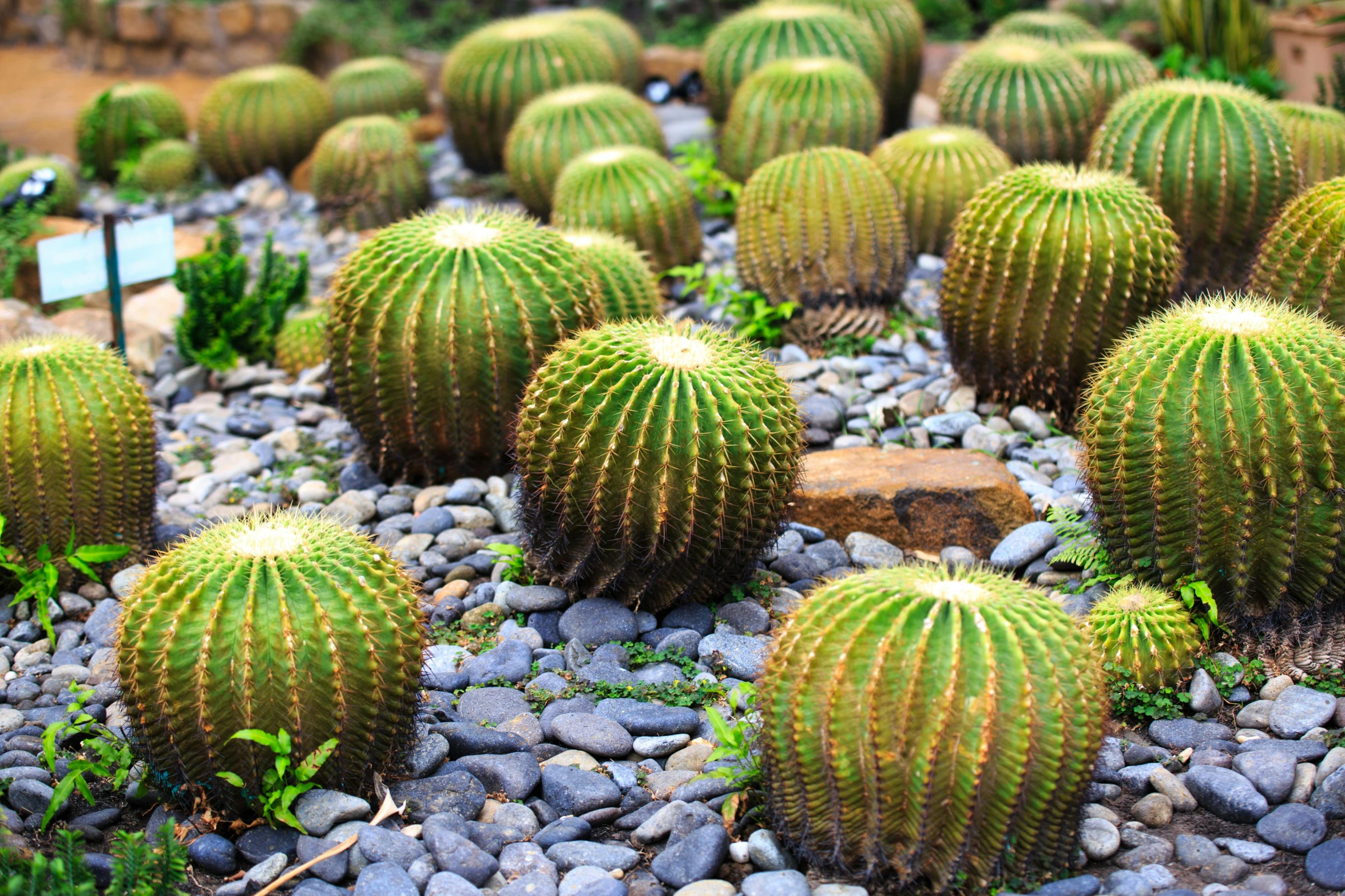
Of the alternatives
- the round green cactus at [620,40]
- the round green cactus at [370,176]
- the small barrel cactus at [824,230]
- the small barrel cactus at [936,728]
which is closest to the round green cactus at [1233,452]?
the small barrel cactus at [936,728]

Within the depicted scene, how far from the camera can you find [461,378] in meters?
4.36

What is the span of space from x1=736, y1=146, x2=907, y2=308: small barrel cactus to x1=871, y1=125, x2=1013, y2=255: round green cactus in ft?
1.68

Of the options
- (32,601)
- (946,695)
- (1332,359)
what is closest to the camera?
(946,695)

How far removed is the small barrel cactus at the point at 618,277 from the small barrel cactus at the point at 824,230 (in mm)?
Result: 684

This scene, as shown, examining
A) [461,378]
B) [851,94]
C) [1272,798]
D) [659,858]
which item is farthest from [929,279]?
[659,858]

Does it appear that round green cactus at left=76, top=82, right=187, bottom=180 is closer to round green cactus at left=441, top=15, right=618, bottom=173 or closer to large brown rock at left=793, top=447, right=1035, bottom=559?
round green cactus at left=441, top=15, right=618, bottom=173

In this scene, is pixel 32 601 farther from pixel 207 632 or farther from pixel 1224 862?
pixel 1224 862

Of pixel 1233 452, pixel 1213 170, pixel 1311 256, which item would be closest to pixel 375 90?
pixel 1213 170

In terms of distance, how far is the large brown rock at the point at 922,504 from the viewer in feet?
13.6

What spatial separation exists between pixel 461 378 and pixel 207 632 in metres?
1.74

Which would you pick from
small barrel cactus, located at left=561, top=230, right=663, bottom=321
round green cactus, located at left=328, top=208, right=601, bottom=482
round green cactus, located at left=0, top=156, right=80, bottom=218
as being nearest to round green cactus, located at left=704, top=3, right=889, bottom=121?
small barrel cactus, located at left=561, top=230, right=663, bottom=321

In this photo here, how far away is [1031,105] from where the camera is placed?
6.98 metres

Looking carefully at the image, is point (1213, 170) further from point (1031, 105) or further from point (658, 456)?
point (658, 456)

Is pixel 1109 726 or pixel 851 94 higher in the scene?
pixel 851 94
